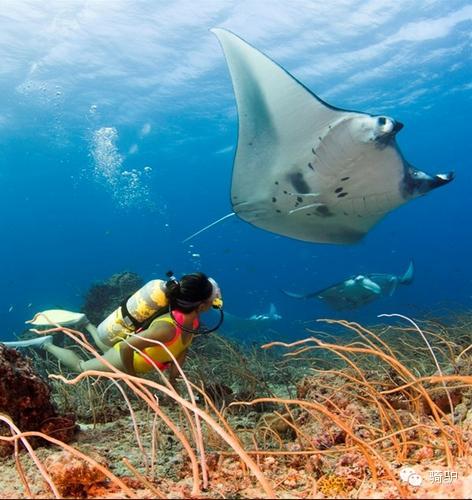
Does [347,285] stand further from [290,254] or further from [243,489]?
[290,254]

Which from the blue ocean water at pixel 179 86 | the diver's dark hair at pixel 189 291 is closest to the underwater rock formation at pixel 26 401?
the diver's dark hair at pixel 189 291

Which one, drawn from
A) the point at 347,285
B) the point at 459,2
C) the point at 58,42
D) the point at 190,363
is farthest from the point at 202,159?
the point at 190,363

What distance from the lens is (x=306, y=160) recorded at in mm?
5660

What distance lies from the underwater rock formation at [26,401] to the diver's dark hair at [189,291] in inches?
53.0

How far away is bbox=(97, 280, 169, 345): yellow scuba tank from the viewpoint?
4.06 meters

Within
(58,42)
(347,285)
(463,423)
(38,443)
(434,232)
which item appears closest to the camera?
(463,423)

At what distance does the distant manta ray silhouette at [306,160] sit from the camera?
508 centimetres

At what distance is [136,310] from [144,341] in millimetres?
419

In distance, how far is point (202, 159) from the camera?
43031mm

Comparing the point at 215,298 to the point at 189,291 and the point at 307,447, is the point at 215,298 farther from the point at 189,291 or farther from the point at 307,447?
the point at 307,447

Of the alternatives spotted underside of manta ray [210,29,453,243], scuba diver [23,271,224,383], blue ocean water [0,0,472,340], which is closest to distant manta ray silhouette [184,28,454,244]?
spotted underside of manta ray [210,29,453,243]

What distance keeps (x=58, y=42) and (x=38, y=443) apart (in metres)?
21.7

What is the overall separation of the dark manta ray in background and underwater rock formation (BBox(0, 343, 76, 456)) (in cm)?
766

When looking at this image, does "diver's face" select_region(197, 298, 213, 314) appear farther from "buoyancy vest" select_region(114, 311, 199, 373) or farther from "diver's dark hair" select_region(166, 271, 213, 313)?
"buoyancy vest" select_region(114, 311, 199, 373)
